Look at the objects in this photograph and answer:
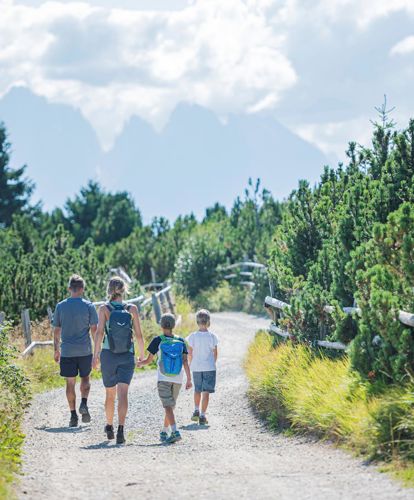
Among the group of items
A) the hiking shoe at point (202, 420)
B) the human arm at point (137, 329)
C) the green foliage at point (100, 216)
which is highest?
the green foliage at point (100, 216)

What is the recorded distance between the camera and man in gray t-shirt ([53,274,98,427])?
11.9 metres

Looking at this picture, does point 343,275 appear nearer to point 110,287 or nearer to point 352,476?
point 110,287

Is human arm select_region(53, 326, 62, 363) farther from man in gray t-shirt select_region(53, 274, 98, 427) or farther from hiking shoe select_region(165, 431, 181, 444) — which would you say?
hiking shoe select_region(165, 431, 181, 444)

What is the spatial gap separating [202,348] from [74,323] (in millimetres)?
1578

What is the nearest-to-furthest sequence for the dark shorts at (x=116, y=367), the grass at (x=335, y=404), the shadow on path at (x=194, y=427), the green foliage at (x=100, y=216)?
the grass at (x=335, y=404) < the dark shorts at (x=116, y=367) < the shadow on path at (x=194, y=427) < the green foliage at (x=100, y=216)

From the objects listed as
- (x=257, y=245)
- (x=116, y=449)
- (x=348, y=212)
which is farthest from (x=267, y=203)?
(x=116, y=449)

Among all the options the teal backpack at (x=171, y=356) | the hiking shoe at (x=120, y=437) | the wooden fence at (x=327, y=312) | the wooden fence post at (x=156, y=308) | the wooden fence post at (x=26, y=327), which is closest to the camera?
the wooden fence at (x=327, y=312)

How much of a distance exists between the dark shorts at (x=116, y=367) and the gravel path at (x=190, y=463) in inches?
26.4

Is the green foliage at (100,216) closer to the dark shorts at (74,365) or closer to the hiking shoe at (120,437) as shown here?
the dark shorts at (74,365)

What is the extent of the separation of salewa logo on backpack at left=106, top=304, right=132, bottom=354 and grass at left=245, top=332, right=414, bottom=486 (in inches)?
71.1

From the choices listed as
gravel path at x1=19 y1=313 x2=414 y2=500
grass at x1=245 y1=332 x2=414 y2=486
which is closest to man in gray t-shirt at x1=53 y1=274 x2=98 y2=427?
gravel path at x1=19 y1=313 x2=414 y2=500

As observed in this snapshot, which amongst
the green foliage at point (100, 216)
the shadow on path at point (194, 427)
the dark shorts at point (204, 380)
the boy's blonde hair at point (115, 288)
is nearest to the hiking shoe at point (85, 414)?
the shadow on path at point (194, 427)

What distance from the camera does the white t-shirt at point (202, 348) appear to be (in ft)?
40.7

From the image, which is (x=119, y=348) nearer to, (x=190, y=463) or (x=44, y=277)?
(x=190, y=463)
